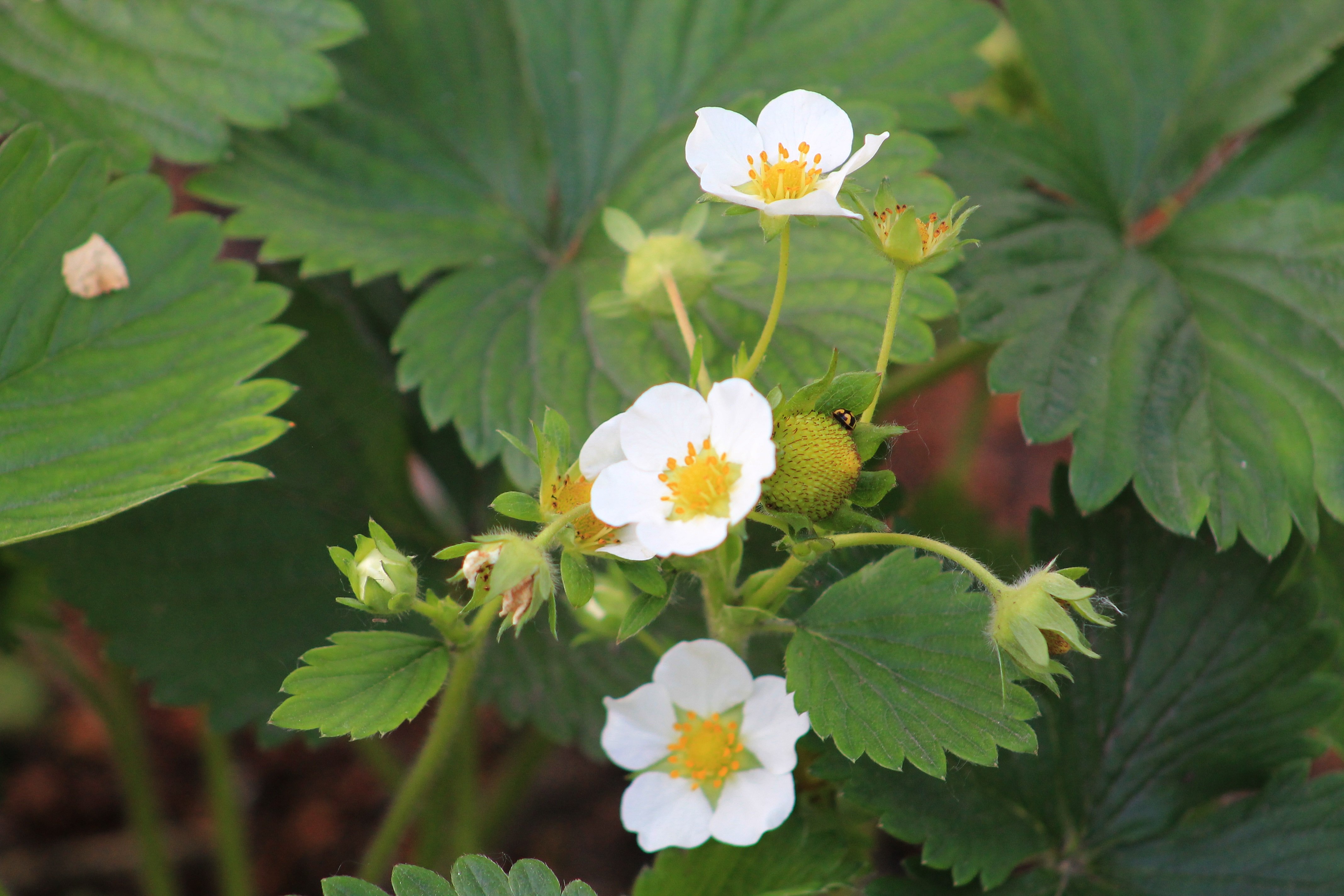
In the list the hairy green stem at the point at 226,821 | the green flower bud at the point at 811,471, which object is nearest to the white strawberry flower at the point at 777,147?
the green flower bud at the point at 811,471

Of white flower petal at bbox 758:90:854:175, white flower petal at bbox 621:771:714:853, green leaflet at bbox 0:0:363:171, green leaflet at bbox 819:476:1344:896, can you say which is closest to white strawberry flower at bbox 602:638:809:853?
white flower petal at bbox 621:771:714:853

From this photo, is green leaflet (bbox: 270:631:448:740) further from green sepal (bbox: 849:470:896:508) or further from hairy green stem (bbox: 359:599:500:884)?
green sepal (bbox: 849:470:896:508)

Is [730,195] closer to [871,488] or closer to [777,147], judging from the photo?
[777,147]

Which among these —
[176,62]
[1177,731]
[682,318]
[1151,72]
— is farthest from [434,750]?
[1151,72]

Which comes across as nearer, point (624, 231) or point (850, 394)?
point (850, 394)

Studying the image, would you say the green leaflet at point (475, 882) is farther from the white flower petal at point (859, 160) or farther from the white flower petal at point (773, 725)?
the white flower petal at point (859, 160)
